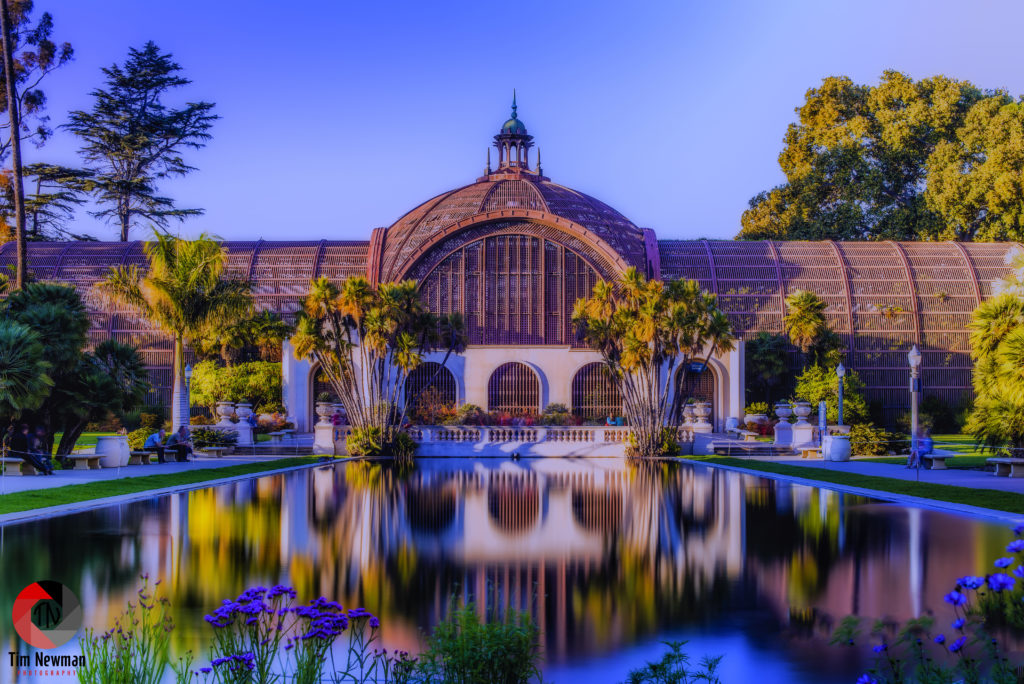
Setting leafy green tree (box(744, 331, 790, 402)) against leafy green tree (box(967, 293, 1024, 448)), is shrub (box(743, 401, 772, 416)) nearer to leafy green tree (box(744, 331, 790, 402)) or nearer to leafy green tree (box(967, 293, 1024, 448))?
leafy green tree (box(744, 331, 790, 402))

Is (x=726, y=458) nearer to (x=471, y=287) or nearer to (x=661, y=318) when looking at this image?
(x=661, y=318)

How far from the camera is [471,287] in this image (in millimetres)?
48375

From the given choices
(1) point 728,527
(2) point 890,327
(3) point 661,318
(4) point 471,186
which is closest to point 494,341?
(4) point 471,186

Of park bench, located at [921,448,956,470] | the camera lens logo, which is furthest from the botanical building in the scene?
the camera lens logo

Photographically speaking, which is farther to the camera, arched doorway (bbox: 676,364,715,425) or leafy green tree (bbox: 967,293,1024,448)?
arched doorway (bbox: 676,364,715,425)

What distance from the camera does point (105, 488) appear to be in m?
21.9

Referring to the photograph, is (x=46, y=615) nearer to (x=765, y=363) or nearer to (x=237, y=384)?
(x=237, y=384)

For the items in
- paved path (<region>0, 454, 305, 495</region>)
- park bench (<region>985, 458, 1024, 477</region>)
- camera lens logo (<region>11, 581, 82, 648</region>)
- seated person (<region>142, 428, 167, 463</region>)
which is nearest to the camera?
camera lens logo (<region>11, 581, 82, 648</region>)

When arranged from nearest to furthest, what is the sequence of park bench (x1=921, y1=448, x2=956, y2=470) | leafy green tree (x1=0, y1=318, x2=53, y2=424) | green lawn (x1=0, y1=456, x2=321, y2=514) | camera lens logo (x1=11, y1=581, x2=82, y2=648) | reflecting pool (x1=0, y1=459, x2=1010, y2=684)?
1. camera lens logo (x1=11, y1=581, x2=82, y2=648)
2. reflecting pool (x1=0, y1=459, x2=1010, y2=684)
3. green lawn (x1=0, y1=456, x2=321, y2=514)
4. leafy green tree (x1=0, y1=318, x2=53, y2=424)
5. park bench (x1=921, y1=448, x2=956, y2=470)

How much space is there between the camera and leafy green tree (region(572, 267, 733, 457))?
35406mm

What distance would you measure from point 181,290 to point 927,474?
2328 cm

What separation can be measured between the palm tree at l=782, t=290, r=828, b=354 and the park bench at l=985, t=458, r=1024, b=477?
64.0 ft

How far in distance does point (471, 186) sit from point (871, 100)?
28499 millimetres

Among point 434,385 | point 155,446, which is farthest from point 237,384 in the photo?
point 155,446
